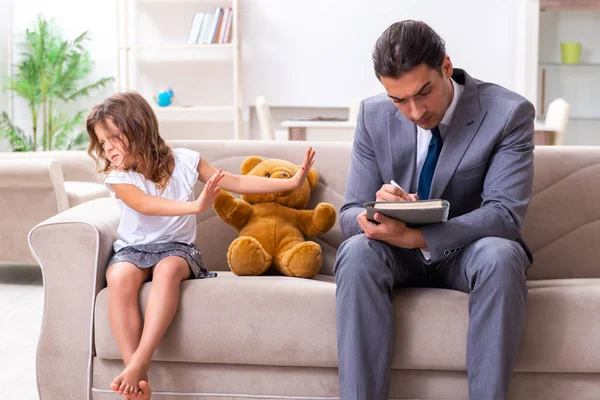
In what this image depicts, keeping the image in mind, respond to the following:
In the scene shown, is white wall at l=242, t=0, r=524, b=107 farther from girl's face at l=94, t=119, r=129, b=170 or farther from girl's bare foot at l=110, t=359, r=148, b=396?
girl's bare foot at l=110, t=359, r=148, b=396

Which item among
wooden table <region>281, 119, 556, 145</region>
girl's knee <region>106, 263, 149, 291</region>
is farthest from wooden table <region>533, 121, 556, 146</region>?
girl's knee <region>106, 263, 149, 291</region>

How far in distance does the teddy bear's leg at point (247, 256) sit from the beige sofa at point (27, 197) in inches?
67.7

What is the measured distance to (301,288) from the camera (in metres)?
1.92

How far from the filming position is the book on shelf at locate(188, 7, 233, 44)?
235 inches

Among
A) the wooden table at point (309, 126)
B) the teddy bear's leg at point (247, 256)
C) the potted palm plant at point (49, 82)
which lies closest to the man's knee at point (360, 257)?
the teddy bear's leg at point (247, 256)

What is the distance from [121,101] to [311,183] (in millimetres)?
593

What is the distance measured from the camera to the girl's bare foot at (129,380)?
180cm

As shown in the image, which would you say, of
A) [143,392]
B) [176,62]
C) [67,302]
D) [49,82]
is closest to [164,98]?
[176,62]

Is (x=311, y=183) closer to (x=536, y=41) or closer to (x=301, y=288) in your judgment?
(x=301, y=288)

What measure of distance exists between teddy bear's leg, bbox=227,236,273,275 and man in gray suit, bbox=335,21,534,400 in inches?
10.5

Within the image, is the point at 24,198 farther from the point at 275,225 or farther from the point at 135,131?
the point at 275,225

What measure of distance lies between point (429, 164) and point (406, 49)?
13.4 inches

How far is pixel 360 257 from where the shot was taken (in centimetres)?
180

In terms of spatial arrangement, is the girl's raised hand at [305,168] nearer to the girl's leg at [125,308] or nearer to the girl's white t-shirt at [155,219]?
the girl's white t-shirt at [155,219]
